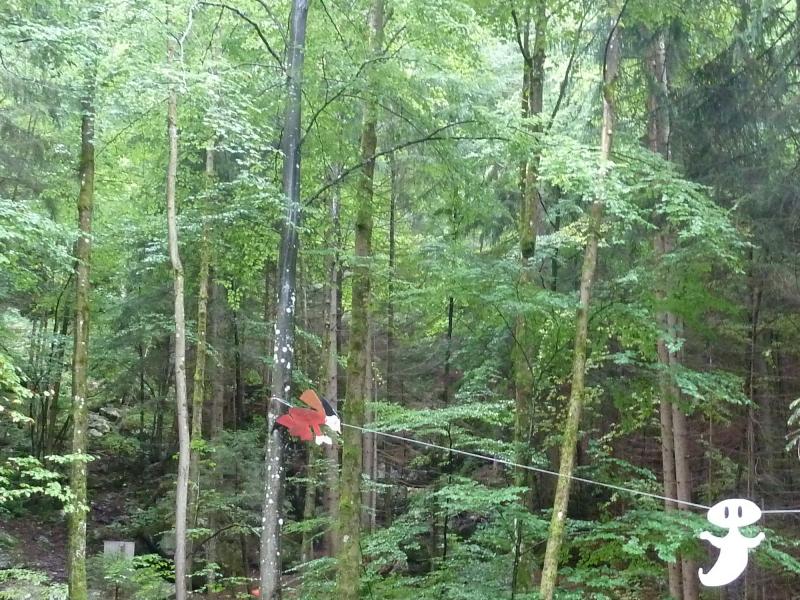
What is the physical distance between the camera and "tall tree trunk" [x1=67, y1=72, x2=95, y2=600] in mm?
7207

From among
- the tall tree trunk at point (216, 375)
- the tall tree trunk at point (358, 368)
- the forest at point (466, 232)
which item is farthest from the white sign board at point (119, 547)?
the tall tree trunk at point (358, 368)

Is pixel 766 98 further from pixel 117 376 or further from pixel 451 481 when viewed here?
pixel 117 376

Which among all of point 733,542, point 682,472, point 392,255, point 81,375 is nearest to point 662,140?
point 682,472

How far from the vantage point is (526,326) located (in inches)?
283

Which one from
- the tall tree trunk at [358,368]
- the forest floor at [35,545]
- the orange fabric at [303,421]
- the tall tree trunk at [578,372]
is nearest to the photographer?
the orange fabric at [303,421]

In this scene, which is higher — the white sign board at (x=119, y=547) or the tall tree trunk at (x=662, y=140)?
the tall tree trunk at (x=662, y=140)

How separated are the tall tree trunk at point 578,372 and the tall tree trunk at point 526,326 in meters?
0.72

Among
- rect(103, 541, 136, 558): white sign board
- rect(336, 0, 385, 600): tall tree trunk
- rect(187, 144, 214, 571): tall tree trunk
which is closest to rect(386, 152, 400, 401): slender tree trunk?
rect(336, 0, 385, 600): tall tree trunk

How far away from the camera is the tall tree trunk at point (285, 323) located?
562cm

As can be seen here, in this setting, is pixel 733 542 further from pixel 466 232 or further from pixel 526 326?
pixel 466 232

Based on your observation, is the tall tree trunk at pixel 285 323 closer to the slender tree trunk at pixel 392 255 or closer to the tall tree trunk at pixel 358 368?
the tall tree trunk at pixel 358 368

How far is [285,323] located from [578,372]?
8.84 feet

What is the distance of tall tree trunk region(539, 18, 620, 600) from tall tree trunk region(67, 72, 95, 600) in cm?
480

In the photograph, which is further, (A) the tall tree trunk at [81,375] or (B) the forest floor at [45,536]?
(B) the forest floor at [45,536]
